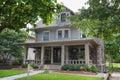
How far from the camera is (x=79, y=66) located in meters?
17.5

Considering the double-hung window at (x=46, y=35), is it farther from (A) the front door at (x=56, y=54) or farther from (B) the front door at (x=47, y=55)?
(A) the front door at (x=56, y=54)

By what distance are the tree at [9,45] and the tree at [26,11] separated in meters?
14.2

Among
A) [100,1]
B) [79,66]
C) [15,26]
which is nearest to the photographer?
[100,1]

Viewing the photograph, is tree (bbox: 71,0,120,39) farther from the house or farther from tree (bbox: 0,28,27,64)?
tree (bbox: 0,28,27,64)

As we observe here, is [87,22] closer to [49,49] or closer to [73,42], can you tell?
[73,42]

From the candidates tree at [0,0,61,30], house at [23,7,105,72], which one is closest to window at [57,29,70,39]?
house at [23,7,105,72]

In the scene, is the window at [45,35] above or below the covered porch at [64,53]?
above

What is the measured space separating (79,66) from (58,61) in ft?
19.7

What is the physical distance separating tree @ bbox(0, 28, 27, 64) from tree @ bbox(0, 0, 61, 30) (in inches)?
559

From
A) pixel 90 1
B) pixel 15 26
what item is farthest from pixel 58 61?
pixel 90 1

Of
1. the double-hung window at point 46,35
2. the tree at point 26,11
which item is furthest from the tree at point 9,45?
the tree at point 26,11

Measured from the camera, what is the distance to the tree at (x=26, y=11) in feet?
29.2

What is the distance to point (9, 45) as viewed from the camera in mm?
24266

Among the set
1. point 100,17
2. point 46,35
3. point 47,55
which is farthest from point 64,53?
point 100,17
